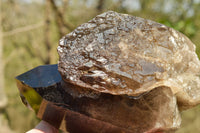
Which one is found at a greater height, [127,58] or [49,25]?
[127,58]

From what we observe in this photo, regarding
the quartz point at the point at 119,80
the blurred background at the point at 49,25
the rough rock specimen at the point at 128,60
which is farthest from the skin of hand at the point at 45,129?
the blurred background at the point at 49,25

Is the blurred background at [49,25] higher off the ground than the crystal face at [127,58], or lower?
lower

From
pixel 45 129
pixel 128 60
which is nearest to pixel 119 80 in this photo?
pixel 128 60

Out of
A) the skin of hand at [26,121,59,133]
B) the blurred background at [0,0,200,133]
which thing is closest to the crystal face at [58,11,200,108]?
the skin of hand at [26,121,59,133]

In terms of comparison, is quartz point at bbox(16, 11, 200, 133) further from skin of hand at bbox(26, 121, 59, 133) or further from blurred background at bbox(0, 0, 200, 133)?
blurred background at bbox(0, 0, 200, 133)

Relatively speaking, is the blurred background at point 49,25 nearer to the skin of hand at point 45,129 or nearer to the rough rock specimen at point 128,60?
the rough rock specimen at point 128,60

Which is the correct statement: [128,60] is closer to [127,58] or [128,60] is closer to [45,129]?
[127,58]
